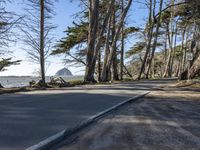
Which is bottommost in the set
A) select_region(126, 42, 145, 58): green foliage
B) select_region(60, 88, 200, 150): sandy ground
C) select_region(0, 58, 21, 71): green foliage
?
select_region(60, 88, 200, 150): sandy ground

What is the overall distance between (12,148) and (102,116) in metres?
4.96

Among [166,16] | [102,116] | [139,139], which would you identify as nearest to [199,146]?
[139,139]

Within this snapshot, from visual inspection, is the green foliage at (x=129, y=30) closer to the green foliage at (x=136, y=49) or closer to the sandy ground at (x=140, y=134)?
the green foliage at (x=136, y=49)

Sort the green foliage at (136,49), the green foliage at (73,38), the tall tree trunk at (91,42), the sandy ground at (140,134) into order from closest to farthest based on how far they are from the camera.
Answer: the sandy ground at (140,134) → the tall tree trunk at (91,42) → the green foliage at (73,38) → the green foliage at (136,49)

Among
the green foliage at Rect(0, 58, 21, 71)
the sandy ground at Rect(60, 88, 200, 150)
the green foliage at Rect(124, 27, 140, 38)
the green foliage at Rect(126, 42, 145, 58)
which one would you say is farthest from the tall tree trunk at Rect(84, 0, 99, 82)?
the green foliage at Rect(126, 42, 145, 58)

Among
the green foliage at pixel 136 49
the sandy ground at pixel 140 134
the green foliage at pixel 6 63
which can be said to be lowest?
the sandy ground at pixel 140 134

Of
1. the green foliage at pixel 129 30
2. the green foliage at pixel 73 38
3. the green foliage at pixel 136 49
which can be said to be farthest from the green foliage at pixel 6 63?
Result: the green foliage at pixel 136 49

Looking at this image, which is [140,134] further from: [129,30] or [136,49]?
[136,49]

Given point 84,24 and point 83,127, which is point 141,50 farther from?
point 83,127

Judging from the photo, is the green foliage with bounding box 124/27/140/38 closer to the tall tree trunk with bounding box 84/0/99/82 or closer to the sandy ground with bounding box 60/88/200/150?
the tall tree trunk with bounding box 84/0/99/82

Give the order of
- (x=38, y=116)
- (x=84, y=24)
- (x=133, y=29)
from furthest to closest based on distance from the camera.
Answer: (x=133, y=29), (x=84, y=24), (x=38, y=116)

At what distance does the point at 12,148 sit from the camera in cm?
597

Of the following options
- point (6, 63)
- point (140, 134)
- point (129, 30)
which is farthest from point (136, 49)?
point (140, 134)

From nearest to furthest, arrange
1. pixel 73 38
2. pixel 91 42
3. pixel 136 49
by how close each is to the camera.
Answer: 1. pixel 91 42
2. pixel 73 38
3. pixel 136 49
